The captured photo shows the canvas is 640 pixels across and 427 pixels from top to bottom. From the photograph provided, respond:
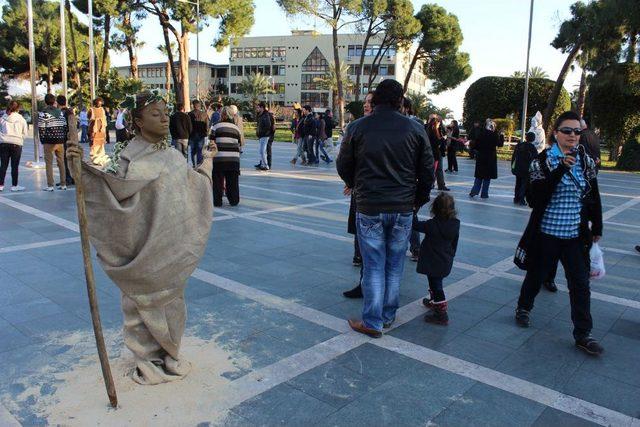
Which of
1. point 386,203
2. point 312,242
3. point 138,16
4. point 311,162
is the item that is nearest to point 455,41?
point 138,16

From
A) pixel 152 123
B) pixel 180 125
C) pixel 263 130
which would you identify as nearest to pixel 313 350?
pixel 152 123

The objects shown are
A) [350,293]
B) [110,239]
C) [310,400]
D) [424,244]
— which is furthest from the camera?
[350,293]

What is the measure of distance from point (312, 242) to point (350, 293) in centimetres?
212

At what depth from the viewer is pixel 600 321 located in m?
4.41

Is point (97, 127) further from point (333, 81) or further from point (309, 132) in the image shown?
point (333, 81)

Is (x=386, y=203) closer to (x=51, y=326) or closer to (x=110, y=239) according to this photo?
(x=110, y=239)

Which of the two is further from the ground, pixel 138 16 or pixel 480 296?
pixel 138 16

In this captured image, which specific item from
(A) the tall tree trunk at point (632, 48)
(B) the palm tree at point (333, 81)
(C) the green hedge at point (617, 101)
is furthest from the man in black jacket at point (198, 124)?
(B) the palm tree at point (333, 81)

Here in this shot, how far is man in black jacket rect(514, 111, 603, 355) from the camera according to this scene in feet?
12.3

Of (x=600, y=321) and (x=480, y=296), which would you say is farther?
(x=480, y=296)

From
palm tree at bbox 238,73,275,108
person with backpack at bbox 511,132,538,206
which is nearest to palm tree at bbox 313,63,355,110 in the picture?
palm tree at bbox 238,73,275,108

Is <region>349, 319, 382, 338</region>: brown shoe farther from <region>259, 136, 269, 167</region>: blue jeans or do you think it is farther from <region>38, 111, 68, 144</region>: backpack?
<region>259, 136, 269, 167</region>: blue jeans

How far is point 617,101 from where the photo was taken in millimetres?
20766

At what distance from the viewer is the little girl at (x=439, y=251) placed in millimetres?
4254
